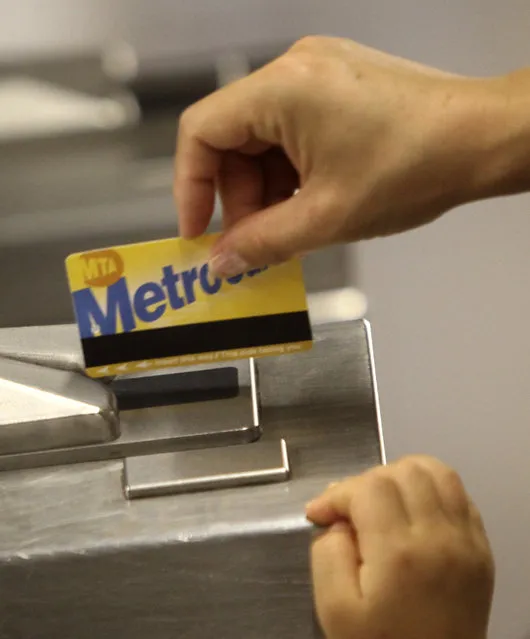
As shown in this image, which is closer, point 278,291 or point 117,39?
point 278,291

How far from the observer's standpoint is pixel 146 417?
19.7 inches

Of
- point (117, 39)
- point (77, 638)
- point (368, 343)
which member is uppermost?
point (117, 39)

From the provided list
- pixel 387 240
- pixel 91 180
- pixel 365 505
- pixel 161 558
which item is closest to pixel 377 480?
pixel 365 505

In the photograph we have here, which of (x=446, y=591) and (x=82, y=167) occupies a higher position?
(x=82, y=167)

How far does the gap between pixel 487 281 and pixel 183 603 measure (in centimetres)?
32

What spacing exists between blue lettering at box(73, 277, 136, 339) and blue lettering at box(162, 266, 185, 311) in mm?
22

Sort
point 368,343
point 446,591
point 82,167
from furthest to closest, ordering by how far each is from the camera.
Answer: point 82,167
point 368,343
point 446,591

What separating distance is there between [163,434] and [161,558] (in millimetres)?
73

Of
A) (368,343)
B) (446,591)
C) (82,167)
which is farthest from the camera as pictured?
(82,167)

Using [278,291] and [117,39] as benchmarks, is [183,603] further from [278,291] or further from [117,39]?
[117,39]

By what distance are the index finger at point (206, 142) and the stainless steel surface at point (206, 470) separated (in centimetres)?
13

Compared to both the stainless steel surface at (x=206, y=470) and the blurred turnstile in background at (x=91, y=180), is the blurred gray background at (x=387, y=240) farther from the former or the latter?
the stainless steel surface at (x=206, y=470)

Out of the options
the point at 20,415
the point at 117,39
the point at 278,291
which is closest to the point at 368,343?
the point at 278,291

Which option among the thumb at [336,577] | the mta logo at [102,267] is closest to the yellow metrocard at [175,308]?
the mta logo at [102,267]
